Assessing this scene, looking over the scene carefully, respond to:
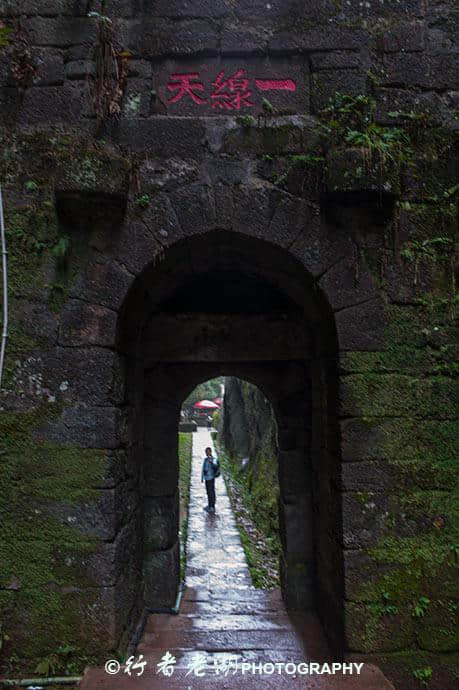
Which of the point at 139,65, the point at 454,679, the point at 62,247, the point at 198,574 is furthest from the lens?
the point at 198,574

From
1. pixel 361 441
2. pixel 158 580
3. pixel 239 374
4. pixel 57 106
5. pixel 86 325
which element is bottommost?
pixel 158 580

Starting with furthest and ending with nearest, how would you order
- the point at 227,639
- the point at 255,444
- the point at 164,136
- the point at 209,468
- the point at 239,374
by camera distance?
the point at 255,444
the point at 209,468
the point at 239,374
the point at 227,639
the point at 164,136

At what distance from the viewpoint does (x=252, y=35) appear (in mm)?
3398

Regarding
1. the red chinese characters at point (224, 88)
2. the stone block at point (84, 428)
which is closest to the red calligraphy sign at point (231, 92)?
the red chinese characters at point (224, 88)

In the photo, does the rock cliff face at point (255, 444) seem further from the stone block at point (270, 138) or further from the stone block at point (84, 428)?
the stone block at point (270, 138)

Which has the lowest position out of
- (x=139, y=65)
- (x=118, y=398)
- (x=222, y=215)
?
(x=118, y=398)

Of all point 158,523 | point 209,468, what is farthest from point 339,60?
point 209,468

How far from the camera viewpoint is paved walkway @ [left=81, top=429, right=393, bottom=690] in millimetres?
2852

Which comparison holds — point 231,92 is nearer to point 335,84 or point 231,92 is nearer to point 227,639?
point 335,84

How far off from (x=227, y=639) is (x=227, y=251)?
3194mm

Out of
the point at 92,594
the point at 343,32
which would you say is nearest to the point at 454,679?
the point at 92,594

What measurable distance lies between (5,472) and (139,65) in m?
2.87

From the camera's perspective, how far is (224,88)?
11.2ft

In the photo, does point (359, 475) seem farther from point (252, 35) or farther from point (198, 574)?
point (198, 574)
